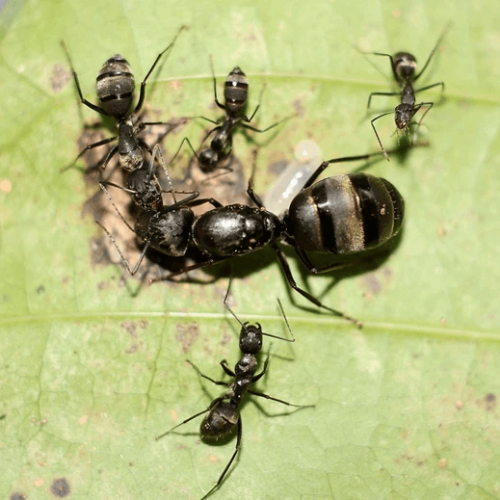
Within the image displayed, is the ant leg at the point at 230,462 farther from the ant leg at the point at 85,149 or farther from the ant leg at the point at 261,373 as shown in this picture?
the ant leg at the point at 85,149

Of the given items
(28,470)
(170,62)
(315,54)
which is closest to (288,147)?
(315,54)

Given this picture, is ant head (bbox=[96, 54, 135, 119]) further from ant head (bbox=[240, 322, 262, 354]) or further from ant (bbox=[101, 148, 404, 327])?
ant head (bbox=[240, 322, 262, 354])

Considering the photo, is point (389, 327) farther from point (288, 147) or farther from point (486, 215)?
point (288, 147)

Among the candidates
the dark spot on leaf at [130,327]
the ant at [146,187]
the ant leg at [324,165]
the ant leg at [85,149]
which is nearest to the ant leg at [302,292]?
the ant leg at [324,165]

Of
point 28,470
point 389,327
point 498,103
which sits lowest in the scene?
point 28,470

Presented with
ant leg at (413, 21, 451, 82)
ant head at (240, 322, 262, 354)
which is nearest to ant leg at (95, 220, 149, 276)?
ant head at (240, 322, 262, 354)

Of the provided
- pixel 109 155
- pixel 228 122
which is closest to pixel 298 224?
pixel 228 122

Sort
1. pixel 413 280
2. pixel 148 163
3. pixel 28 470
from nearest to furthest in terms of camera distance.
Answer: pixel 28 470
pixel 413 280
pixel 148 163

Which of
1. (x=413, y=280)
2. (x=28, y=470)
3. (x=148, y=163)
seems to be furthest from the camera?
(x=148, y=163)
